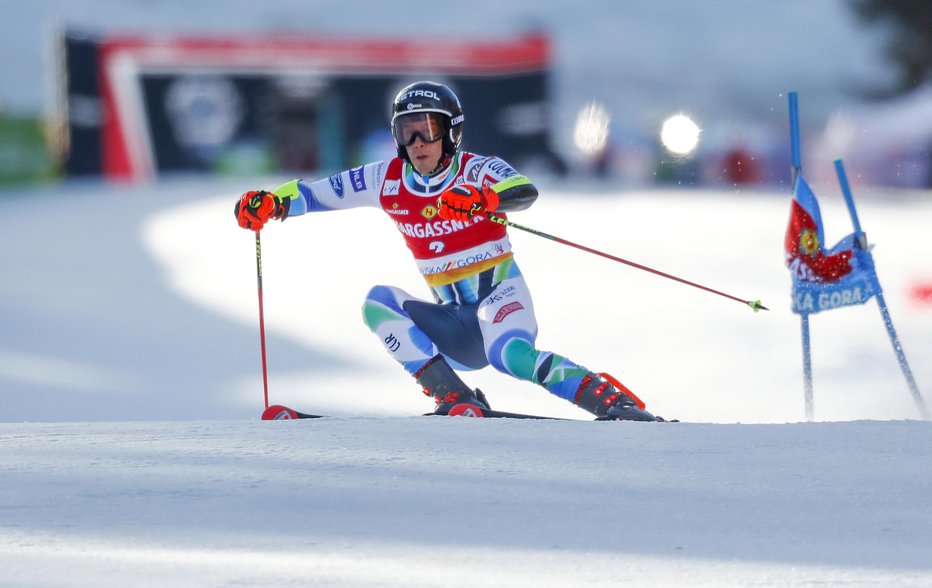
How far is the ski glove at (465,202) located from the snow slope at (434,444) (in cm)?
88

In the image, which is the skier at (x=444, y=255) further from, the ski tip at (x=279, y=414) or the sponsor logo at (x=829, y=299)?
the sponsor logo at (x=829, y=299)

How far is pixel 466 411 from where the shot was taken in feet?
15.4

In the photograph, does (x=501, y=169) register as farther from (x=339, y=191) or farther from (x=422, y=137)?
(x=339, y=191)

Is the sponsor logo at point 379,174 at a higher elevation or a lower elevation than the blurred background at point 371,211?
lower

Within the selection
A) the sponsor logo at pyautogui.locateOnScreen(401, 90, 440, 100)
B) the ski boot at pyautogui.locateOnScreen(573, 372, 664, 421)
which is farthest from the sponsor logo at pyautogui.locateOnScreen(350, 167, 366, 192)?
the ski boot at pyautogui.locateOnScreen(573, 372, 664, 421)

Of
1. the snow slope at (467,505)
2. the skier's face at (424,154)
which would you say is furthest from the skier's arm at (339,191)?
the snow slope at (467,505)

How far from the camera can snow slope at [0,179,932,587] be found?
8.93 feet

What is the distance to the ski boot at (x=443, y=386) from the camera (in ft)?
16.5

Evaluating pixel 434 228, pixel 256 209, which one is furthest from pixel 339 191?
pixel 434 228

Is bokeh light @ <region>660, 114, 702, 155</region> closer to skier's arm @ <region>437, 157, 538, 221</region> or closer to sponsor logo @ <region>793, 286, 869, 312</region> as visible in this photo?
sponsor logo @ <region>793, 286, 869, 312</region>

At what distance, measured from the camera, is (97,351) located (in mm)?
9078

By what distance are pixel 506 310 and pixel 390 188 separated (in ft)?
2.34

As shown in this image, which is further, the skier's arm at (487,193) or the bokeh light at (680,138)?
the bokeh light at (680,138)

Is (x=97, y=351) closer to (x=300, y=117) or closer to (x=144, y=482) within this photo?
(x=144, y=482)
